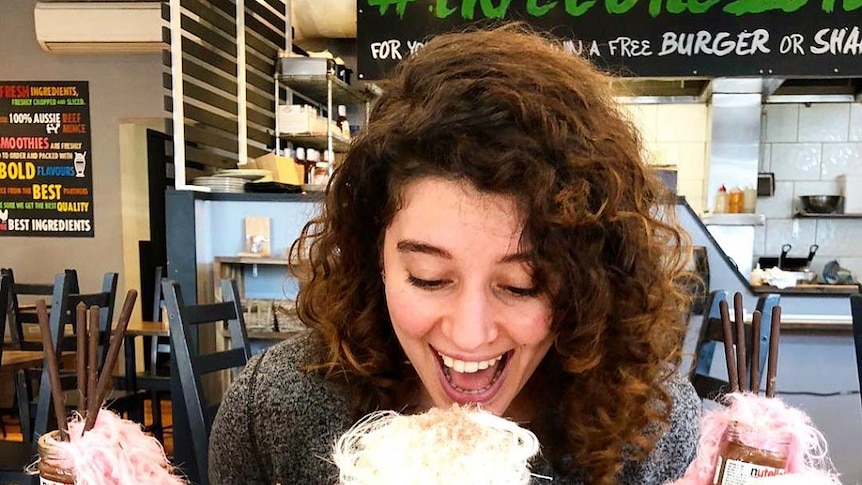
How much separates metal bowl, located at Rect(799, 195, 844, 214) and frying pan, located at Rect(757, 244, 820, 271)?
0.25 meters

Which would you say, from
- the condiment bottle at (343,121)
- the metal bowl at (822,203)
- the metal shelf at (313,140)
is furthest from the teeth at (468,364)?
the metal bowl at (822,203)

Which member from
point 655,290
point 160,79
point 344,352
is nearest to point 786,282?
Answer: point 655,290

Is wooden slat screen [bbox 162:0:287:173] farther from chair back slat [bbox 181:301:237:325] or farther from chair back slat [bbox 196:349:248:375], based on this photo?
chair back slat [bbox 196:349:248:375]

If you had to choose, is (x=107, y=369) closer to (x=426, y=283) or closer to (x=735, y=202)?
(x=426, y=283)

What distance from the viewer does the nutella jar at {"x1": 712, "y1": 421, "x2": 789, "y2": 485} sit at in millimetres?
666

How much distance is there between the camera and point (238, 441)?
40.9 inches

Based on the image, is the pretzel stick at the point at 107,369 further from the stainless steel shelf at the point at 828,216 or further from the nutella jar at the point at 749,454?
the stainless steel shelf at the point at 828,216

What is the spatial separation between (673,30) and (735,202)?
1.50 m

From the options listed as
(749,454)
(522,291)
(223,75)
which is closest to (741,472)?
(749,454)

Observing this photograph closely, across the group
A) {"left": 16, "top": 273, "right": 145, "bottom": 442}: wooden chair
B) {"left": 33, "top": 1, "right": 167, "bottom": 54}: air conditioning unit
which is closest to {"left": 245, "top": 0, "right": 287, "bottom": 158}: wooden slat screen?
{"left": 33, "top": 1, "right": 167, "bottom": 54}: air conditioning unit

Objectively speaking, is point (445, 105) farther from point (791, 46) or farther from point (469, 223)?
point (791, 46)

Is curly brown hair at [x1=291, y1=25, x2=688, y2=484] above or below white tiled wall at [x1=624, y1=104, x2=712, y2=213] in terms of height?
below

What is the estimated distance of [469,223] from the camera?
2.49ft

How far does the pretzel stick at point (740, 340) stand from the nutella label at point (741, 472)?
0.40 feet
